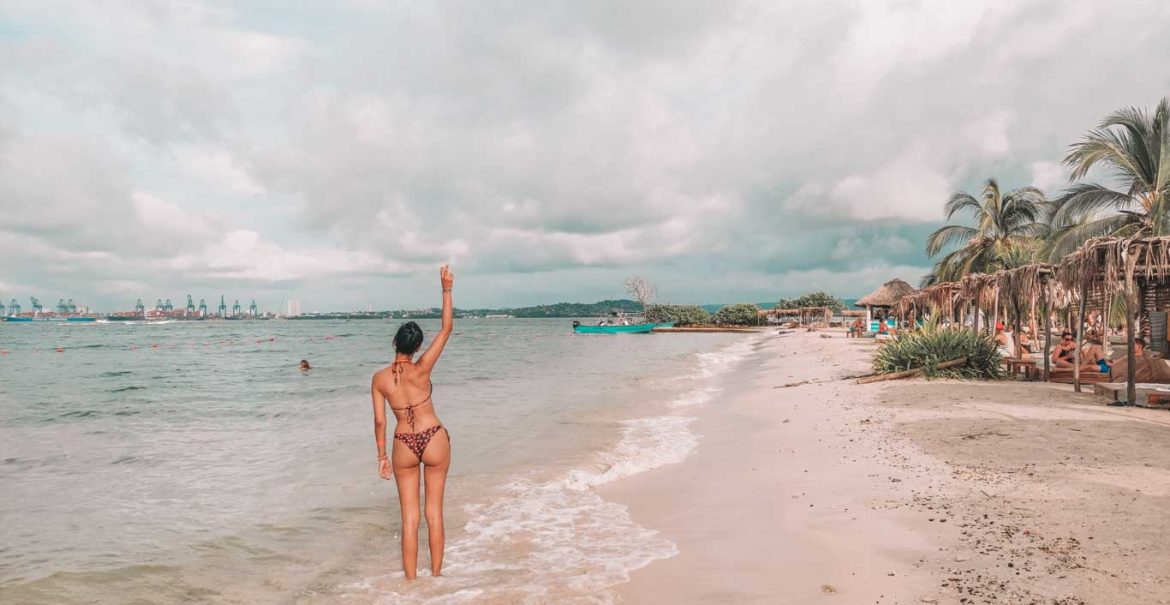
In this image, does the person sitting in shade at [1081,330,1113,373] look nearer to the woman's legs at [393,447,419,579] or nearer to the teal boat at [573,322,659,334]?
the woman's legs at [393,447,419,579]

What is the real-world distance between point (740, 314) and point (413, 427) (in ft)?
→ 290

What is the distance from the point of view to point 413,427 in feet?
14.0

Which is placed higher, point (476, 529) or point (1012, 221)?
point (1012, 221)

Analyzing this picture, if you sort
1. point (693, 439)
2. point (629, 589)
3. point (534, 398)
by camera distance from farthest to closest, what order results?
point (534, 398) → point (693, 439) → point (629, 589)

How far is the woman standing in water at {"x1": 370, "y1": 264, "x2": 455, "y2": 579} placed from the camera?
4191 millimetres

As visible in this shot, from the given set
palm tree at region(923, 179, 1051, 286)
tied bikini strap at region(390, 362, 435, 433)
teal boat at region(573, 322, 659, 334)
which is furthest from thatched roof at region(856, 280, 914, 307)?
tied bikini strap at region(390, 362, 435, 433)

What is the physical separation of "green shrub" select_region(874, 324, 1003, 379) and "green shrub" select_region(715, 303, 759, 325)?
75484mm

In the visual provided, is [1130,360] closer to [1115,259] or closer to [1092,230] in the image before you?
[1115,259]

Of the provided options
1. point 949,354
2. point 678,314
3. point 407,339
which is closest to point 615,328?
point 678,314

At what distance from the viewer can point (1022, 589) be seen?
136 inches

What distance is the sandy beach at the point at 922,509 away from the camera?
370 cm

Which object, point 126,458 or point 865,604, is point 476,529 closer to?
point 865,604

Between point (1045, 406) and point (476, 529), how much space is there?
9.10m

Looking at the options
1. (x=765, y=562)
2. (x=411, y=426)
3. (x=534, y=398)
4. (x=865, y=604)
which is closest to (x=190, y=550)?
(x=411, y=426)
